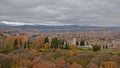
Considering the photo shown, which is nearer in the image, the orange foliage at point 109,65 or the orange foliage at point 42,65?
the orange foliage at point 42,65

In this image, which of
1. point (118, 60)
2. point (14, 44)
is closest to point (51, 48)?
point (14, 44)

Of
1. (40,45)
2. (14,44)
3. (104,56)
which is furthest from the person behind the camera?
(40,45)

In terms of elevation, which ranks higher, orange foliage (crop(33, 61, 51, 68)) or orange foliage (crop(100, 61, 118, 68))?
orange foliage (crop(33, 61, 51, 68))

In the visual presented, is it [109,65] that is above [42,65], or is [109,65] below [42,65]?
below

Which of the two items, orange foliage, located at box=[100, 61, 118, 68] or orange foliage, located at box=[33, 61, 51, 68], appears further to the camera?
orange foliage, located at box=[100, 61, 118, 68]

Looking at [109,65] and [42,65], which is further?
[109,65]

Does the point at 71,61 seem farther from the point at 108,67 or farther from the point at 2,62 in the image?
the point at 2,62

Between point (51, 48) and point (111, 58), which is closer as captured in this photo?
point (111, 58)

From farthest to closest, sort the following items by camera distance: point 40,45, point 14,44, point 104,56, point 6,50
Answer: point 40,45 < point 14,44 < point 6,50 < point 104,56

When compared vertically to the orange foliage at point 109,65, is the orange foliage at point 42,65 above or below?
above
